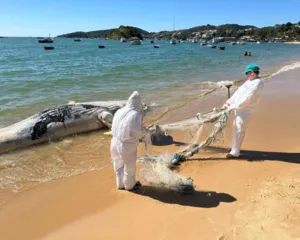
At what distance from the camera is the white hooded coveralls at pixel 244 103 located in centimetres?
634

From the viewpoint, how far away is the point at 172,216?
462cm

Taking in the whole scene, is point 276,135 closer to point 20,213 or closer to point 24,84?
point 20,213

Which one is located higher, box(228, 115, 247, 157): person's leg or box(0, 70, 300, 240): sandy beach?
box(228, 115, 247, 157): person's leg

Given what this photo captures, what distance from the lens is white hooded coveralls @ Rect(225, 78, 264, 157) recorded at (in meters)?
6.34

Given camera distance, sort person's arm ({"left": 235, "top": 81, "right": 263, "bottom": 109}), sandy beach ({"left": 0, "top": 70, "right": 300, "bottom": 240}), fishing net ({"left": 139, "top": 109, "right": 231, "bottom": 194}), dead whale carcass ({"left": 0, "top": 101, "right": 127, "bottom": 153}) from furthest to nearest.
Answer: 1. dead whale carcass ({"left": 0, "top": 101, "right": 127, "bottom": 153})
2. person's arm ({"left": 235, "top": 81, "right": 263, "bottom": 109})
3. fishing net ({"left": 139, "top": 109, "right": 231, "bottom": 194})
4. sandy beach ({"left": 0, "top": 70, "right": 300, "bottom": 240})

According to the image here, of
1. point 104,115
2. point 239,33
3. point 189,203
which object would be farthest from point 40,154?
point 239,33

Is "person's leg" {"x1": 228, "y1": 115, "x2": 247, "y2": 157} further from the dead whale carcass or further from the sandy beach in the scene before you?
the dead whale carcass

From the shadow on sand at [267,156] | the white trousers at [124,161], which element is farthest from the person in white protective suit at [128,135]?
the shadow on sand at [267,156]

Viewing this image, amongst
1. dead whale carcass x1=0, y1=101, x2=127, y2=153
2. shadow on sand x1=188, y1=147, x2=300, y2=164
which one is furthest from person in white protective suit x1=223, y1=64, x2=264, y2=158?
dead whale carcass x1=0, y1=101, x2=127, y2=153

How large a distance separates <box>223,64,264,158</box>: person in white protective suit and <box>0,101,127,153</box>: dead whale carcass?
4.01 m

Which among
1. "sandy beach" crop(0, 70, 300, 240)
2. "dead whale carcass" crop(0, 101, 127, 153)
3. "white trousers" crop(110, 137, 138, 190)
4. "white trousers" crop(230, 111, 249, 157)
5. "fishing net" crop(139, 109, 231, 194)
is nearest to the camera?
"sandy beach" crop(0, 70, 300, 240)

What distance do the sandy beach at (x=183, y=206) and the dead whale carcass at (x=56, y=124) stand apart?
8.45ft

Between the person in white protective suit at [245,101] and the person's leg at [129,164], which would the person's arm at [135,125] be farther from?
the person in white protective suit at [245,101]

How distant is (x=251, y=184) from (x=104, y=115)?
5083 mm
